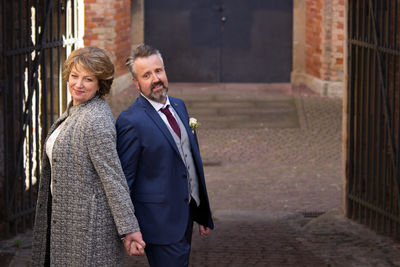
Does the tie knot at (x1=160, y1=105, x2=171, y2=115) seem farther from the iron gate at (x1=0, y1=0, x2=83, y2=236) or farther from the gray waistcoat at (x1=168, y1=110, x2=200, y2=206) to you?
the iron gate at (x1=0, y1=0, x2=83, y2=236)

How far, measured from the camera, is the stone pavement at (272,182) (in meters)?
7.58

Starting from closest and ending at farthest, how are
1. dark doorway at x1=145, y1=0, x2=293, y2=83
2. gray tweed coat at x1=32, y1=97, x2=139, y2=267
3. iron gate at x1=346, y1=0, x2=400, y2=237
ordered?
gray tweed coat at x1=32, y1=97, x2=139, y2=267 < iron gate at x1=346, y1=0, x2=400, y2=237 < dark doorway at x1=145, y1=0, x2=293, y2=83

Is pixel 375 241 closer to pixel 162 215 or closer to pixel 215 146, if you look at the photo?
pixel 162 215

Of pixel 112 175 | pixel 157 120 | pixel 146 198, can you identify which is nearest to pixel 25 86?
pixel 157 120

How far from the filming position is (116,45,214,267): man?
187 inches

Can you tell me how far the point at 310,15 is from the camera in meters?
17.4

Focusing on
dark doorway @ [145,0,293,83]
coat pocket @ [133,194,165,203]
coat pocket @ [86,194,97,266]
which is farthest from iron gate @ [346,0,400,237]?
dark doorway @ [145,0,293,83]

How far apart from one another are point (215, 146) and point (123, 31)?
4.82 metres

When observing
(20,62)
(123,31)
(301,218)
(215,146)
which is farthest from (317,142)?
(20,62)

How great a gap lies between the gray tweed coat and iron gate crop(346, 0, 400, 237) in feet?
12.3

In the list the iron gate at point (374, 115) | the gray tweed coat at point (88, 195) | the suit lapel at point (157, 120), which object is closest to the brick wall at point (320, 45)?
the iron gate at point (374, 115)

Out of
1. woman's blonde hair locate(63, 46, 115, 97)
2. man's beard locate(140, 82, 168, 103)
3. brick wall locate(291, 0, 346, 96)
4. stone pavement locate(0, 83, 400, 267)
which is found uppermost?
woman's blonde hair locate(63, 46, 115, 97)

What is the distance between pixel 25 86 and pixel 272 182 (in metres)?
3.73

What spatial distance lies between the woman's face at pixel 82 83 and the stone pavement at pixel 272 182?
282 centimetres
